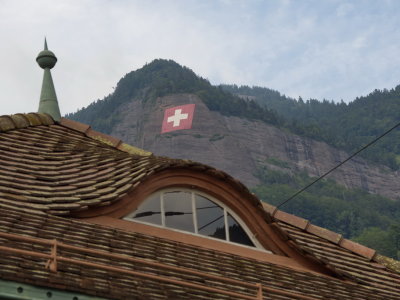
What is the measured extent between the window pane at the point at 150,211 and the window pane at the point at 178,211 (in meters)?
0.12

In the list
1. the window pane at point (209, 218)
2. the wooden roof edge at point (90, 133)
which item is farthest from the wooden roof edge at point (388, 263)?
the wooden roof edge at point (90, 133)

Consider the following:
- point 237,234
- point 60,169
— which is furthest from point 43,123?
point 237,234

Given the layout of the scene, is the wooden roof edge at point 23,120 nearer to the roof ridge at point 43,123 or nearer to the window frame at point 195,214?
the roof ridge at point 43,123

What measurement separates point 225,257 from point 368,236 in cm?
14104

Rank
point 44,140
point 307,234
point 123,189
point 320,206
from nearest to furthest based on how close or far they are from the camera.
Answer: point 123,189, point 44,140, point 307,234, point 320,206

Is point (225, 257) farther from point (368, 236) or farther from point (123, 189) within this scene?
point (368, 236)

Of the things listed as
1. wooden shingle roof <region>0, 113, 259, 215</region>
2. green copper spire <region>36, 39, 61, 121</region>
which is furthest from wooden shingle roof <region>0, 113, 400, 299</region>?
green copper spire <region>36, 39, 61, 121</region>

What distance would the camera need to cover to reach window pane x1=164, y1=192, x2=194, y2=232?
10758 millimetres

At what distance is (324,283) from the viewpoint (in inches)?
432

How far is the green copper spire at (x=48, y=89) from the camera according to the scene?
14.1 m

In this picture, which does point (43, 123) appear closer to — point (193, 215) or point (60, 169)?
point (60, 169)

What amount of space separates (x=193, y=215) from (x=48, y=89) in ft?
16.6

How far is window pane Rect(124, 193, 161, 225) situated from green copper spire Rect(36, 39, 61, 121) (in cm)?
371

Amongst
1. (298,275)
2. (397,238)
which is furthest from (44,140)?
(397,238)
